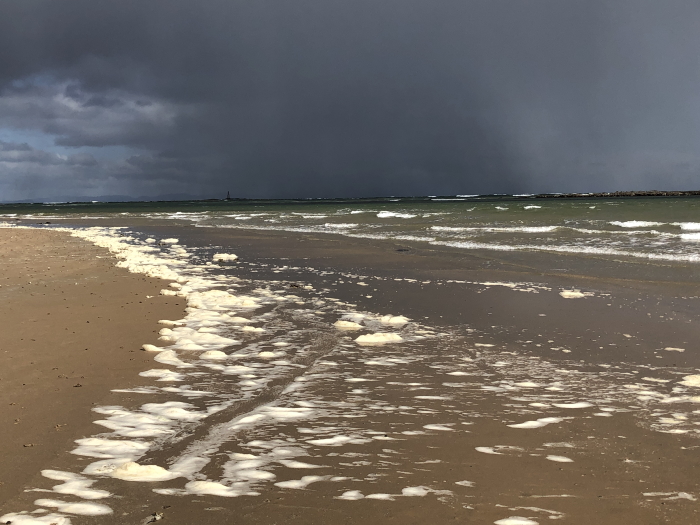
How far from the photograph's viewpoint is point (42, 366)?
633 centimetres

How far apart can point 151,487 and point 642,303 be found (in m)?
9.77

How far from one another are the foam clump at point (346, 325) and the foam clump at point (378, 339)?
78cm

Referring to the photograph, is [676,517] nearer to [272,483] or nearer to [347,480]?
[347,480]

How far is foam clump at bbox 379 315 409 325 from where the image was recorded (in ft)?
29.6

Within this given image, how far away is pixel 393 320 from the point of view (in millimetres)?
9102

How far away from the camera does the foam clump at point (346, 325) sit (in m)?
8.70

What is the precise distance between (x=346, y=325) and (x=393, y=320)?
82 cm

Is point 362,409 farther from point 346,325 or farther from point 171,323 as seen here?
point 171,323

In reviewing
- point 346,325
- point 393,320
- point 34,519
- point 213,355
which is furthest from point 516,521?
point 393,320

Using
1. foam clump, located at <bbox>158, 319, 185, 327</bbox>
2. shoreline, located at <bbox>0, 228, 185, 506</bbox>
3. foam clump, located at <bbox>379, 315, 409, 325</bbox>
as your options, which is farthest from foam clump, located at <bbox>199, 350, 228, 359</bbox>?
foam clump, located at <bbox>379, 315, 409, 325</bbox>

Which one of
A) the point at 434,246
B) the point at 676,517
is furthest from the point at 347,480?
the point at 434,246

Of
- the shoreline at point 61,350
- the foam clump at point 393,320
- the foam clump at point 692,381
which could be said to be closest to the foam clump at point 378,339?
the foam clump at point 393,320

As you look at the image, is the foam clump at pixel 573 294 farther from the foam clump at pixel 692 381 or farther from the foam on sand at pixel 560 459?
the foam on sand at pixel 560 459

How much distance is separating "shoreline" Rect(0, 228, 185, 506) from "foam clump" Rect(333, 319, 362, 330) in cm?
267
